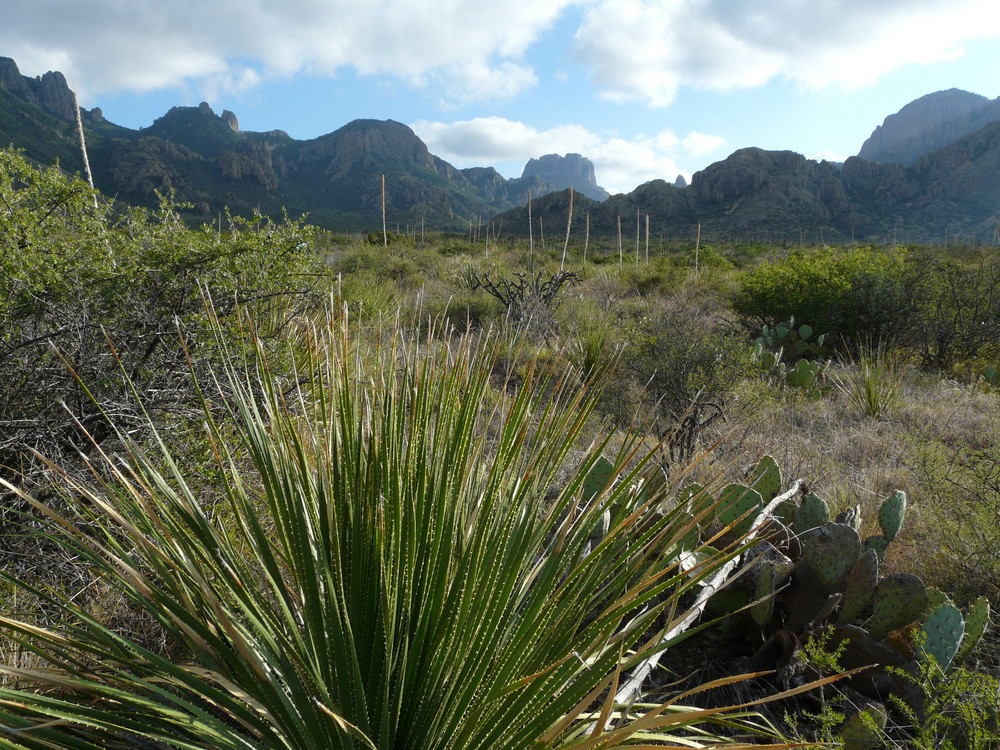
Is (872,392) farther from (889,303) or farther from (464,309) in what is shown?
(464,309)

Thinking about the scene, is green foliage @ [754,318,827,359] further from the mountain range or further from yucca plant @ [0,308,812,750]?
the mountain range

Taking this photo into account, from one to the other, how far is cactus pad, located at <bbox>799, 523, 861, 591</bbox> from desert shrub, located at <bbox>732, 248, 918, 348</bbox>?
5.83m

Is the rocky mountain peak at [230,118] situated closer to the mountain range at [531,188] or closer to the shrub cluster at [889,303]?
the mountain range at [531,188]

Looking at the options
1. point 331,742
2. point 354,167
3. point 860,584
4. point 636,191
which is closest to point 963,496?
point 860,584

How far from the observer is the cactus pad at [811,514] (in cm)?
224

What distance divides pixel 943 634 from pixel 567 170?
184526 mm

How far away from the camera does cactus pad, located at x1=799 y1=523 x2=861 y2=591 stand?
6.43 feet

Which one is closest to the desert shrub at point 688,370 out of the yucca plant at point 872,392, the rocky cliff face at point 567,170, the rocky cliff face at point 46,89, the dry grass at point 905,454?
the dry grass at point 905,454

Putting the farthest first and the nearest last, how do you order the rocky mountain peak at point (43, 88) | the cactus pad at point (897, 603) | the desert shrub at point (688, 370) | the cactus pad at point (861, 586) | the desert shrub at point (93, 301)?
the rocky mountain peak at point (43, 88) → the desert shrub at point (688, 370) → the desert shrub at point (93, 301) → the cactus pad at point (861, 586) → the cactus pad at point (897, 603)

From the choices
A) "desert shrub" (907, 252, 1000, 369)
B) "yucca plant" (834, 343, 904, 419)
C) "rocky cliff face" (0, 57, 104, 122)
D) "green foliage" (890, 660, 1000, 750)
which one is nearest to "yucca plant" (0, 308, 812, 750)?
"green foliage" (890, 660, 1000, 750)

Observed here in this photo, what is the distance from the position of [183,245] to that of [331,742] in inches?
102

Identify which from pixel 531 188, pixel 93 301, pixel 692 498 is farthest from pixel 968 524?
pixel 531 188

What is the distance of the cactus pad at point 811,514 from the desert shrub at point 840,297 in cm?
555

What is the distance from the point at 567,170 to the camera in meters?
172
